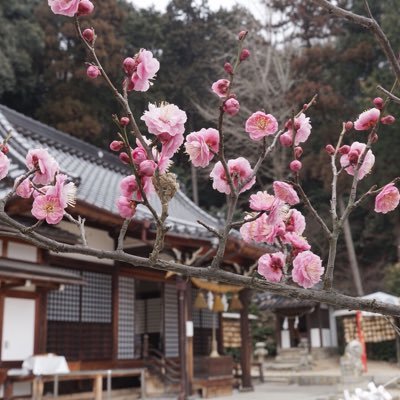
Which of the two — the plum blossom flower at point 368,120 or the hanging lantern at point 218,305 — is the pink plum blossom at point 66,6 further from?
the hanging lantern at point 218,305

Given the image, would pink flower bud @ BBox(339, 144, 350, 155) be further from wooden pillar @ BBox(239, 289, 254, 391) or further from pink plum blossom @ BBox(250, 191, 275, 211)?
wooden pillar @ BBox(239, 289, 254, 391)

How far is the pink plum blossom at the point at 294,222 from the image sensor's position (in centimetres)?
222

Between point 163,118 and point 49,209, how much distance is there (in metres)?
0.54

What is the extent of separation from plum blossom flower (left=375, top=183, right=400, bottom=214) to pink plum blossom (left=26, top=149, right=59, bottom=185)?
3.92 feet

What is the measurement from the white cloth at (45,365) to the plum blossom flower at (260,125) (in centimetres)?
601

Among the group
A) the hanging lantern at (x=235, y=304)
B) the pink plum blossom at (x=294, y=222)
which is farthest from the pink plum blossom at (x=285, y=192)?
the hanging lantern at (x=235, y=304)

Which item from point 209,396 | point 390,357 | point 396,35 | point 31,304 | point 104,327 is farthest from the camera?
point 390,357

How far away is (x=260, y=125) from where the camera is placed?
204cm

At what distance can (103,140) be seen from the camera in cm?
2605

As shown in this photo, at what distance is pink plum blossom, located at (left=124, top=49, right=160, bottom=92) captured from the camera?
6.19 feet

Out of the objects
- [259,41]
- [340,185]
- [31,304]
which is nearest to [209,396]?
[31,304]

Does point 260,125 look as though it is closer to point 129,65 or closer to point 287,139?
point 287,139

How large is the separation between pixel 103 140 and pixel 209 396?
17206mm

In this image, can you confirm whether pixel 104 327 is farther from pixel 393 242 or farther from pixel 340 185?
pixel 393 242
